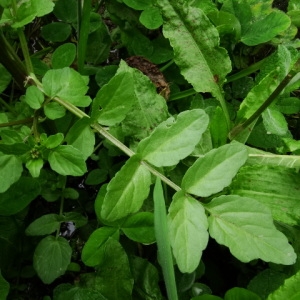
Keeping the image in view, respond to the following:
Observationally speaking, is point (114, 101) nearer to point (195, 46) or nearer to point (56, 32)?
point (195, 46)

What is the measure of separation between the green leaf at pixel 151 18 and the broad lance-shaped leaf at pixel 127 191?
499 mm

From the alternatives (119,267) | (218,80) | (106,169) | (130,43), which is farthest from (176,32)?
(119,267)

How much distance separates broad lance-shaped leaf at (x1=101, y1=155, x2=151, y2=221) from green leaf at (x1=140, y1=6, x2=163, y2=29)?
1.64 feet

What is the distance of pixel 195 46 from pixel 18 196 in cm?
53

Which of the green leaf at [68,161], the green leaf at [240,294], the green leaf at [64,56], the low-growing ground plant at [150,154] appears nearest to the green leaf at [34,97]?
the low-growing ground plant at [150,154]

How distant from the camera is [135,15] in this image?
129cm

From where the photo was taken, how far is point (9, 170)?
870mm

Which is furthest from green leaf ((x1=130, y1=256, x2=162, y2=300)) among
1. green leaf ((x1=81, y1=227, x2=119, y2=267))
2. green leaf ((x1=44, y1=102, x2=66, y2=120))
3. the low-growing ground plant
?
green leaf ((x1=44, y1=102, x2=66, y2=120))

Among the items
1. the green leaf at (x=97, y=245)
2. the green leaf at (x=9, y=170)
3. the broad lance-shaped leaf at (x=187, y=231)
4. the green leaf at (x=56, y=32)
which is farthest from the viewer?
the green leaf at (x=56, y=32)

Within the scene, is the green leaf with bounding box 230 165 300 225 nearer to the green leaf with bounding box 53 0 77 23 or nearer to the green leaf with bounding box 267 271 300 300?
the green leaf with bounding box 267 271 300 300

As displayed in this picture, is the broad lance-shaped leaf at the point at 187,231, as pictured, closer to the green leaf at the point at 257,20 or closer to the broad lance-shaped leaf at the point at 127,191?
the broad lance-shaped leaf at the point at 127,191

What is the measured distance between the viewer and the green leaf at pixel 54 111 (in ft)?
3.11

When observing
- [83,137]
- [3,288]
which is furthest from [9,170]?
[3,288]

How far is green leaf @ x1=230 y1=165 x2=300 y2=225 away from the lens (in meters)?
0.95
